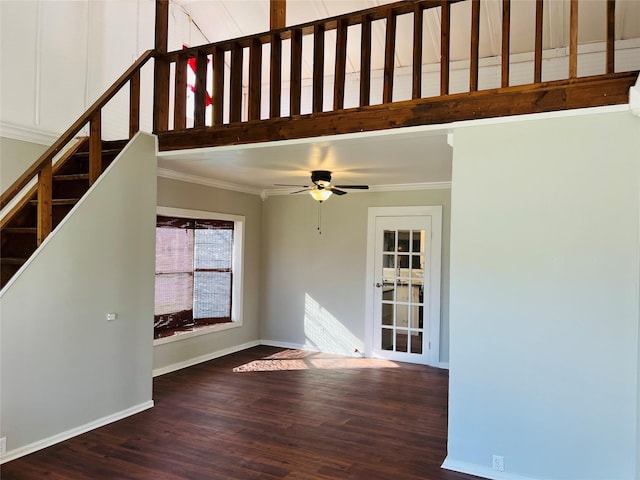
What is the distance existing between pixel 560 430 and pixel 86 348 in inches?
141

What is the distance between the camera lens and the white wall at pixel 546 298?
2814 mm

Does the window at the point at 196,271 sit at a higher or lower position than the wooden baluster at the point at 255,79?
lower

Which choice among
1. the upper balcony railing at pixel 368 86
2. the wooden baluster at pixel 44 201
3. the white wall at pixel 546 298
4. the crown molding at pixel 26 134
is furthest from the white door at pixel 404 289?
the wooden baluster at pixel 44 201

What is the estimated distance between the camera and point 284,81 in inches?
281

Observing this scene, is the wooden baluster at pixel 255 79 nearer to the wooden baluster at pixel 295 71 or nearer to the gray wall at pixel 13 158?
the wooden baluster at pixel 295 71

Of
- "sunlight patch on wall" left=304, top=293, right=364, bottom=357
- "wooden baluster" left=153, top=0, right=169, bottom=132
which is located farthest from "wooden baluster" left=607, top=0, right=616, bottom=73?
"sunlight patch on wall" left=304, top=293, right=364, bottom=357

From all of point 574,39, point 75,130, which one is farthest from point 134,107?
point 574,39

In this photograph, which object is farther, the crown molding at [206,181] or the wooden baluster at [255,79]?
the crown molding at [206,181]

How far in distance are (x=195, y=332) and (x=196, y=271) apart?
802 millimetres

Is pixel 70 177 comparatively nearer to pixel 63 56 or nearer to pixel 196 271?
pixel 63 56

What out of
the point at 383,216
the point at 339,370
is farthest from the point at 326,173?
the point at 339,370

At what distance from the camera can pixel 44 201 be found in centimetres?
349

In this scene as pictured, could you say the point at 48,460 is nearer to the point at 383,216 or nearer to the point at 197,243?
the point at 197,243

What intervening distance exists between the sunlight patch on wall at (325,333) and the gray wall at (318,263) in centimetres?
1
